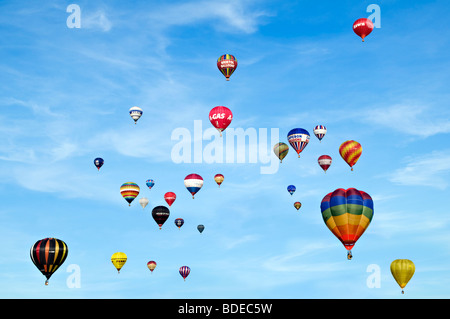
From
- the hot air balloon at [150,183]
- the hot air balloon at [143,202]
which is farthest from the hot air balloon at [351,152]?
the hot air balloon at [143,202]

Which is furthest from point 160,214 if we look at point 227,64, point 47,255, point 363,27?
point 363,27

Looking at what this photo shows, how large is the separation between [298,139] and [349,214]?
20.0m

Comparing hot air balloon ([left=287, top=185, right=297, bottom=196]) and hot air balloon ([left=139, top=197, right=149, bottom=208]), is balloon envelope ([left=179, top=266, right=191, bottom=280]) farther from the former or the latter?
hot air balloon ([left=287, top=185, right=297, bottom=196])

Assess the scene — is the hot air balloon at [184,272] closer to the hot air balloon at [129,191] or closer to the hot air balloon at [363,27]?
the hot air balloon at [129,191]

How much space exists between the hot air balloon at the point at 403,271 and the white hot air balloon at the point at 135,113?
34.3m

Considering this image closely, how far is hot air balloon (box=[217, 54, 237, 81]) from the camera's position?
6009 centimetres

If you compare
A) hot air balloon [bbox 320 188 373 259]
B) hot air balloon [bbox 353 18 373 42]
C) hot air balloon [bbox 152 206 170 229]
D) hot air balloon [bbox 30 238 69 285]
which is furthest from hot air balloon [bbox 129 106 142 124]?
hot air balloon [bbox 320 188 373 259]

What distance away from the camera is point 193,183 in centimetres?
6519

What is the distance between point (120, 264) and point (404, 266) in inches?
1197

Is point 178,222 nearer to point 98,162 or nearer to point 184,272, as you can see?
point 184,272
